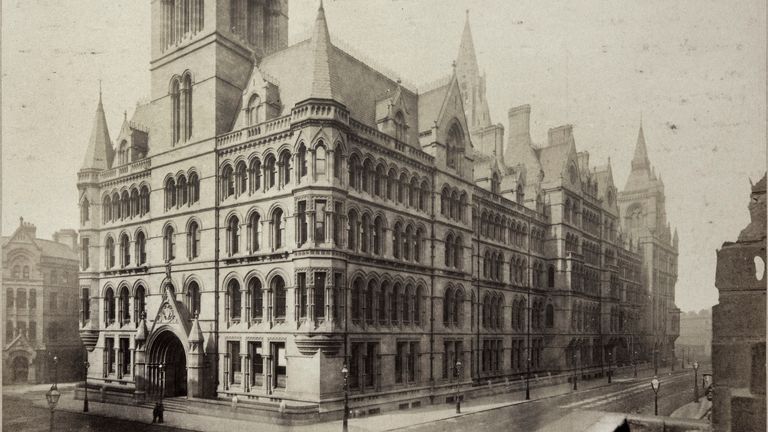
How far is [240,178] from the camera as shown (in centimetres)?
2817

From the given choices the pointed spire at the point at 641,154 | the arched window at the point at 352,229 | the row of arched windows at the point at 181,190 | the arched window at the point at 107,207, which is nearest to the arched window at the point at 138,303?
the row of arched windows at the point at 181,190

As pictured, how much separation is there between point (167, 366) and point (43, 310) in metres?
8.47

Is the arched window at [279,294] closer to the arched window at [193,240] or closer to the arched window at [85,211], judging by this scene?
the arched window at [193,240]

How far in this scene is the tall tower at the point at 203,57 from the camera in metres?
29.2

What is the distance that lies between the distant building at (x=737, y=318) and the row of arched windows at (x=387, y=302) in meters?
15.8

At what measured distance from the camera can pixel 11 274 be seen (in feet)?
93.2

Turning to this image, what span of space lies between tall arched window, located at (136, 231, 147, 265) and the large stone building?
0.36 ft

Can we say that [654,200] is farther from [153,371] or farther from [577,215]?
[153,371]

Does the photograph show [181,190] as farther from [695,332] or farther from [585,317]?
[695,332]

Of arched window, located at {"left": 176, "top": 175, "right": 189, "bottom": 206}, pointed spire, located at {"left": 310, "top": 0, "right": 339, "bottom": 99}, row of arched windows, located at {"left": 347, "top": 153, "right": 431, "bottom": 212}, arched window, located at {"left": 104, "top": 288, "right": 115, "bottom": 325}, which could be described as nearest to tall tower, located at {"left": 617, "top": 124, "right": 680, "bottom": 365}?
row of arched windows, located at {"left": 347, "top": 153, "right": 431, "bottom": 212}

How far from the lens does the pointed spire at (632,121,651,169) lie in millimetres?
19923

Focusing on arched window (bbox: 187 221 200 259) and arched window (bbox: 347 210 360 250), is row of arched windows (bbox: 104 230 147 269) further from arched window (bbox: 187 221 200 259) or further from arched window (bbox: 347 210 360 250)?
arched window (bbox: 347 210 360 250)

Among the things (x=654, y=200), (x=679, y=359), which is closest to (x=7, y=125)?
(x=654, y=200)

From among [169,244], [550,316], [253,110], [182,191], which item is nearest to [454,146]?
[253,110]
